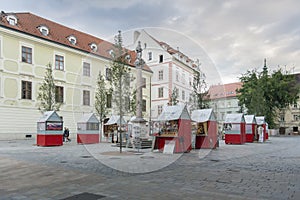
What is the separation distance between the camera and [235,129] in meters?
25.9

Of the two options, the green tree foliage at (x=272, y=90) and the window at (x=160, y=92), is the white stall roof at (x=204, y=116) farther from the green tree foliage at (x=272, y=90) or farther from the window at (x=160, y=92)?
the green tree foliage at (x=272, y=90)

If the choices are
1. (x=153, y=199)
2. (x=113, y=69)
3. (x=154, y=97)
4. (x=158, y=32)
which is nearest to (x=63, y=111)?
(x=154, y=97)

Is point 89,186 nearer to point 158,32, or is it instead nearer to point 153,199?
point 153,199

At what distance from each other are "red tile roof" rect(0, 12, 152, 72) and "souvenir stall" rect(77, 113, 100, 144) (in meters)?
6.53

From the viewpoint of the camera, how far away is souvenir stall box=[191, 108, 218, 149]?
19.6 metres

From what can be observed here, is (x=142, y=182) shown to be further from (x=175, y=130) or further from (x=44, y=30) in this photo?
(x=44, y=30)

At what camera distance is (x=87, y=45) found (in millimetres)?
40531

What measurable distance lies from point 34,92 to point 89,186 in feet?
88.2

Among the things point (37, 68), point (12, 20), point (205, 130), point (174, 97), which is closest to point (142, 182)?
point (205, 130)

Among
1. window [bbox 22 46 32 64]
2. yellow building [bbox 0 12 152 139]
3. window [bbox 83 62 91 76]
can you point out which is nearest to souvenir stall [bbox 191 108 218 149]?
yellow building [bbox 0 12 152 139]

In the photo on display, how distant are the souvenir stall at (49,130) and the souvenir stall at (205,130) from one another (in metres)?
9.87

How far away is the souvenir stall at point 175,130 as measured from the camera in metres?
16.3

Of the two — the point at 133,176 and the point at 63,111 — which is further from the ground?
the point at 63,111

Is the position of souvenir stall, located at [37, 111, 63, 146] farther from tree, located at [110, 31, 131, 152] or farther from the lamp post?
the lamp post
